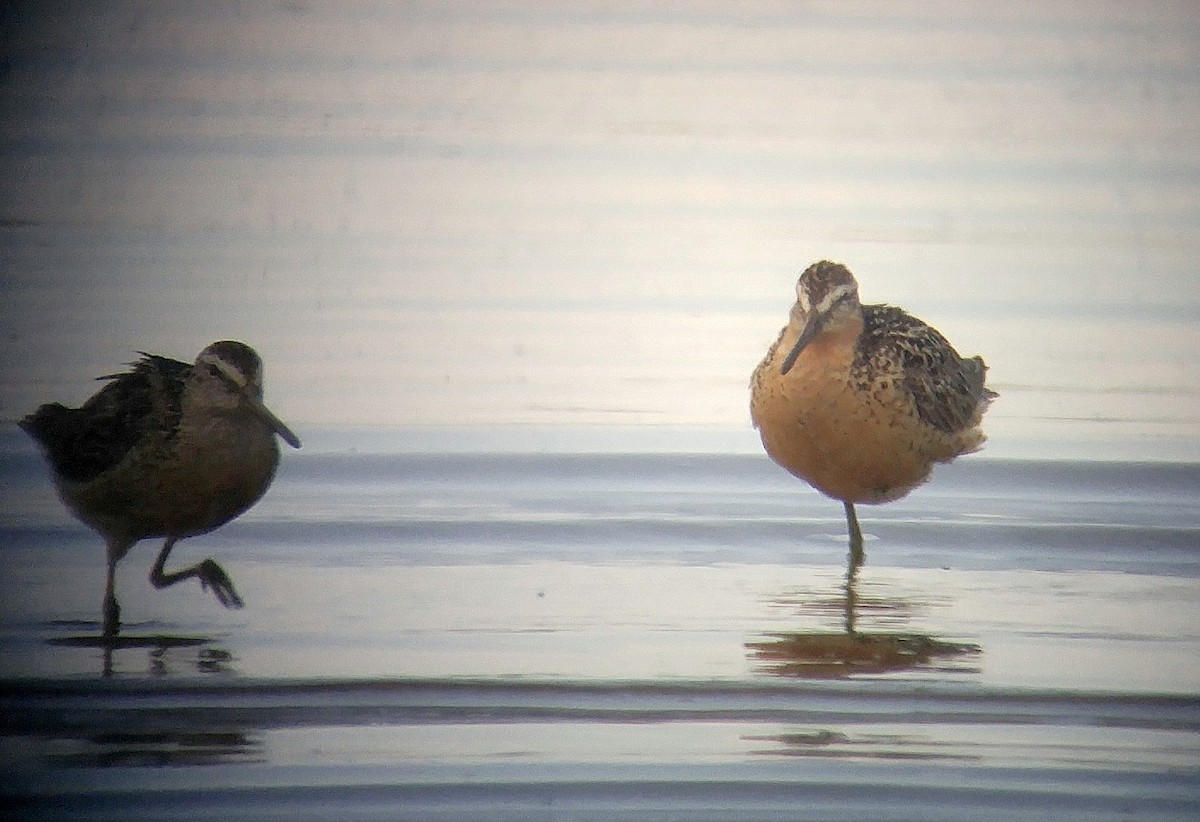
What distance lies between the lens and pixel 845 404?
6539 millimetres

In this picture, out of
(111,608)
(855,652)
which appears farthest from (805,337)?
(111,608)

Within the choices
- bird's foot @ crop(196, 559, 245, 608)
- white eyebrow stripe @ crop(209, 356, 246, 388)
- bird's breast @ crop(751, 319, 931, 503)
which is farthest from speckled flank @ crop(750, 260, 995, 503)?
bird's foot @ crop(196, 559, 245, 608)

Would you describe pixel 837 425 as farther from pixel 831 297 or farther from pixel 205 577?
pixel 205 577

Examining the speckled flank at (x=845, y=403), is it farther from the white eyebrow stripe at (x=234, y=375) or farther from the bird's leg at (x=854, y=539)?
the white eyebrow stripe at (x=234, y=375)

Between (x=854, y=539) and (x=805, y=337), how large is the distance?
31.5 inches

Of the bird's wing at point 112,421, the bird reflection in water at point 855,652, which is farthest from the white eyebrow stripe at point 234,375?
the bird reflection in water at point 855,652

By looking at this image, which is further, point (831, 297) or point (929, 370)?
point (929, 370)

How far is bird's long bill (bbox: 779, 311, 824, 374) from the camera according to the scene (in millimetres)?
6457

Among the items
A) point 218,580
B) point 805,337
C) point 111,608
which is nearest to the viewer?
point 111,608

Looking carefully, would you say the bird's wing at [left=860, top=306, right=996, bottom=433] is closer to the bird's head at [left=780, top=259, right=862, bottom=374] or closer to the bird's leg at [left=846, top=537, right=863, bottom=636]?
the bird's head at [left=780, top=259, right=862, bottom=374]

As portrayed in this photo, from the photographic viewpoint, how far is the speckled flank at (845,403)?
6535mm

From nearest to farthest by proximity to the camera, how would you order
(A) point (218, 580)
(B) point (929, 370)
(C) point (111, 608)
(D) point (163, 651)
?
(D) point (163, 651) < (C) point (111, 608) < (A) point (218, 580) < (B) point (929, 370)

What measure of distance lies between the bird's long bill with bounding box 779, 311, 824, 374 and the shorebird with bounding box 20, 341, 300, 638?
1.87m

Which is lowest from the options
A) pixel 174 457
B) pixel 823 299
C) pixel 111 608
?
pixel 111 608
